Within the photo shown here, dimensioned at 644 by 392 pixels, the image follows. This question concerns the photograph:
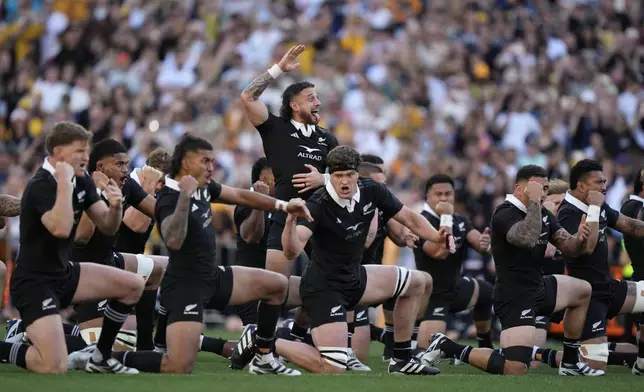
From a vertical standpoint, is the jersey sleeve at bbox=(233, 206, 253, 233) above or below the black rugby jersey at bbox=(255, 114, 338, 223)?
below

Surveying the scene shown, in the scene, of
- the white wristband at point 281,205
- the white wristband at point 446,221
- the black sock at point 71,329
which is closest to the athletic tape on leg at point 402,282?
the white wristband at point 446,221

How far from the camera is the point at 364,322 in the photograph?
1405cm

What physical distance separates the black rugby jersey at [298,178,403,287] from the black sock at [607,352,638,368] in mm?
3435

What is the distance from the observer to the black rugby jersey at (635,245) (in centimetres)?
1367

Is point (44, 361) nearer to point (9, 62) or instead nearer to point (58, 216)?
point (58, 216)

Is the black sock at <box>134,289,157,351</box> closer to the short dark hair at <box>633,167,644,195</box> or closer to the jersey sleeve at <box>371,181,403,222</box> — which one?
the jersey sleeve at <box>371,181,403,222</box>

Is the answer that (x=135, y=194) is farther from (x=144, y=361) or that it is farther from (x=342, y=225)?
(x=342, y=225)

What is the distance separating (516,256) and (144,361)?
12.6 ft

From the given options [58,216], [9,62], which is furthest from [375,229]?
[9,62]

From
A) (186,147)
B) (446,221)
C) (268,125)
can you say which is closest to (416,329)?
(268,125)

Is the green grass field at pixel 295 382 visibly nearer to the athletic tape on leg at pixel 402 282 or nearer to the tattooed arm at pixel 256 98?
the athletic tape on leg at pixel 402 282

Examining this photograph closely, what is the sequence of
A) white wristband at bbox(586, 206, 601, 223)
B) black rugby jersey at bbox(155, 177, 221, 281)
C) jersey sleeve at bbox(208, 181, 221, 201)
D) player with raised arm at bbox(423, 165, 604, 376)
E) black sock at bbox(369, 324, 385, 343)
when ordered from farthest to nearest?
1. black sock at bbox(369, 324, 385, 343)
2. white wristband at bbox(586, 206, 601, 223)
3. player with raised arm at bbox(423, 165, 604, 376)
4. jersey sleeve at bbox(208, 181, 221, 201)
5. black rugby jersey at bbox(155, 177, 221, 281)

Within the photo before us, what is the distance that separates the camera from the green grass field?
32.2 ft

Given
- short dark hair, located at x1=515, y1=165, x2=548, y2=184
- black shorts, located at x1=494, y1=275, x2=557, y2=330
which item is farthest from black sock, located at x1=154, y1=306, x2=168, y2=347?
short dark hair, located at x1=515, y1=165, x2=548, y2=184
